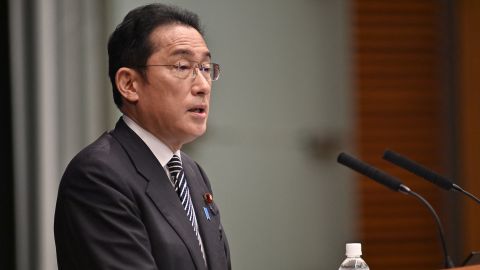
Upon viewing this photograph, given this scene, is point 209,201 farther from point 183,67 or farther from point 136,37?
point 136,37

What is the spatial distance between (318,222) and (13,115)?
1.77 metres

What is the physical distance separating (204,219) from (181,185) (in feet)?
0.37

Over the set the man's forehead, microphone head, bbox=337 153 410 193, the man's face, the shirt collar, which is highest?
the man's forehead

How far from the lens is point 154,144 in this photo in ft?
7.98

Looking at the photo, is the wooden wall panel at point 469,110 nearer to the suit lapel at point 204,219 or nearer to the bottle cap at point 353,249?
the suit lapel at point 204,219

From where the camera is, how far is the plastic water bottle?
2299mm

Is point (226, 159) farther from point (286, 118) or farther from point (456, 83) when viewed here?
point (456, 83)

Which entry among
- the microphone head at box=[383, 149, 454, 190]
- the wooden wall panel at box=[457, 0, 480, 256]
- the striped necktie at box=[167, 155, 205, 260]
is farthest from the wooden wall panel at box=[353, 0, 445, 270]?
the striped necktie at box=[167, 155, 205, 260]

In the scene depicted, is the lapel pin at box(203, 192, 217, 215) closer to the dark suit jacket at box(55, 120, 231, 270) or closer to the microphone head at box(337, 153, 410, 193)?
the dark suit jacket at box(55, 120, 231, 270)

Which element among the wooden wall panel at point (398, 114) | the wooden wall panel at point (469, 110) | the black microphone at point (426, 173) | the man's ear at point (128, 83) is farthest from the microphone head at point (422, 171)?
the wooden wall panel at point (469, 110)

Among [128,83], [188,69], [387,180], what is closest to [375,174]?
[387,180]

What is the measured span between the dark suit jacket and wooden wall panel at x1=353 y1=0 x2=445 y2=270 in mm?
3074

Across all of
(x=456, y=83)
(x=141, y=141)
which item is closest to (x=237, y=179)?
(x=456, y=83)

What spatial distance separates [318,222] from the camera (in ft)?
15.8
